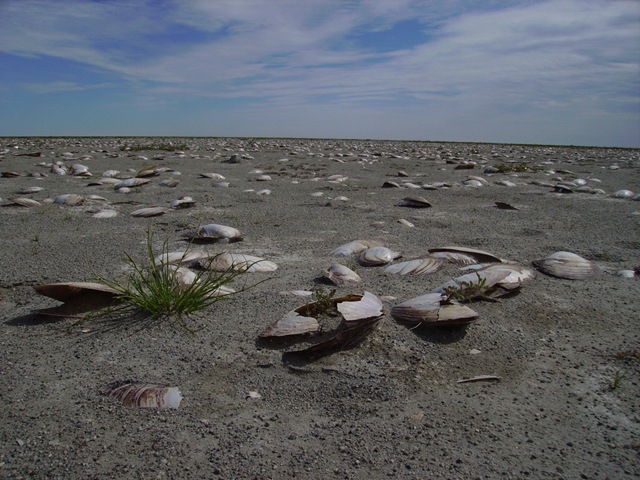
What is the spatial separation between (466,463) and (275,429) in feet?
1.74

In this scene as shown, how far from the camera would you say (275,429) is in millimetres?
1400

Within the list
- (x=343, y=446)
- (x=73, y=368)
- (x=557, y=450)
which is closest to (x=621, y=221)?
(x=557, y=450)

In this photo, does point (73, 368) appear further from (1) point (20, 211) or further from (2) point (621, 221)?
(2) point (621, 221)

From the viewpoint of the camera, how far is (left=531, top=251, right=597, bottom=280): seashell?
2596 mm

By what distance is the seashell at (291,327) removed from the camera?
6.07 feet

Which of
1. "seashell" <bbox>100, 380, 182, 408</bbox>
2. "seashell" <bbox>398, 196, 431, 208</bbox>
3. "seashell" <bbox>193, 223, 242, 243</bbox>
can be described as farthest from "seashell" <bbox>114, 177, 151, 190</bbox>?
"seashell" <bbox>100, 380, 182, 408</bbox>

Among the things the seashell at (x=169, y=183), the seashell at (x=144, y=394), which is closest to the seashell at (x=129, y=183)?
the seashell at (x=169, y=183)

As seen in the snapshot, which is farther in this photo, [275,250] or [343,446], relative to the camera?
[275,250]

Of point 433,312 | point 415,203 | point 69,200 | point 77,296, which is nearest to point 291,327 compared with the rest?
point 433,312

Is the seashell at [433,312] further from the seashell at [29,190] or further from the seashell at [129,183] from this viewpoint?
the seashell at [29,190]

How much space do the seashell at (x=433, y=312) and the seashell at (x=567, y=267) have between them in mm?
897

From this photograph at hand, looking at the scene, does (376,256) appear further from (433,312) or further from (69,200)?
(69,200)

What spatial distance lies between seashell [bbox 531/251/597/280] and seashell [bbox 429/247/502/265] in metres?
0.24

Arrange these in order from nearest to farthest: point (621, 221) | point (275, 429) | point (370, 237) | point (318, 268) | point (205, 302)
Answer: point (275, 429), point (205, 302), point (318, 268), point (370, 237), point (621, 221)
